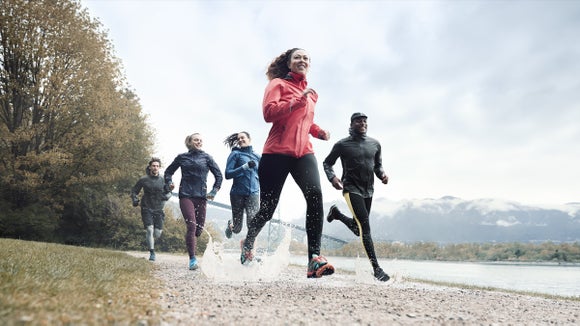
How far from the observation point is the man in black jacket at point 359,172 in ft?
16.4

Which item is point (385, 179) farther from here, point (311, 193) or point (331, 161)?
point (311, 193)

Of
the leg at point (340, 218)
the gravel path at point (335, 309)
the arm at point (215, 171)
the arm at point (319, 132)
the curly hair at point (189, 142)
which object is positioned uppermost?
the curly hair at point (189, 142)

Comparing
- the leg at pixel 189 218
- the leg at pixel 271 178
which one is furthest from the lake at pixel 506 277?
the leg at pixel 189 218

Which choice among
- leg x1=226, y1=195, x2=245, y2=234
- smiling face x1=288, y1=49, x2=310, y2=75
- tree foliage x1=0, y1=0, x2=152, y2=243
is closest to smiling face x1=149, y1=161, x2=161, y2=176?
leg x1=226, y1=195, x2=245, y2=234

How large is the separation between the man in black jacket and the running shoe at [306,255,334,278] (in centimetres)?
116

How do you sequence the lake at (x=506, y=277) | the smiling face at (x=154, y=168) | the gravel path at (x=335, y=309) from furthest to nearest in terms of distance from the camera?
the smiling face at (x=154, y=168) → the lake at (x=506, y=277) → the gravel path at (x=335, y=309)

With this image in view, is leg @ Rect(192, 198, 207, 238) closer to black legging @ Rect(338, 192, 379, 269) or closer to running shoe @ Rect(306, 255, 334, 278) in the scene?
black legging @ Rect(338, 192, 379, 269)

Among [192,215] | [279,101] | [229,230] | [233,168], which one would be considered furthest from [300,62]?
[229,230]

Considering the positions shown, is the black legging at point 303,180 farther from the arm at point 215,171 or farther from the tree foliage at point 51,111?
the tree foliage at point 51,111

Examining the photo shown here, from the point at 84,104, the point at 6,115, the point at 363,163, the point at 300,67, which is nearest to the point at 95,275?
the point at 300,67

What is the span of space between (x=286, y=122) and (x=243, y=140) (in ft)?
10.3

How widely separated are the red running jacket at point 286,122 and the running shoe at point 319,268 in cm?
114

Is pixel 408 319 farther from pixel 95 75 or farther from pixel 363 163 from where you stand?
pixel 95 75

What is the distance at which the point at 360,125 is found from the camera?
17.6 feet
